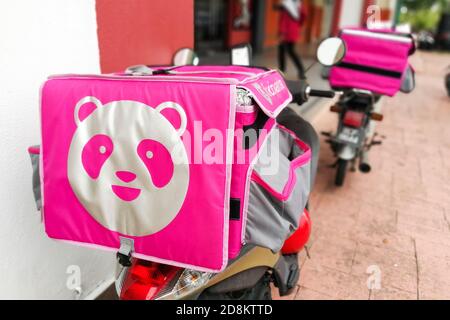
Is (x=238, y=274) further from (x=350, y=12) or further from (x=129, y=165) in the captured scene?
(x=350, y=12)

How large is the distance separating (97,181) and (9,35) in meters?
0.70

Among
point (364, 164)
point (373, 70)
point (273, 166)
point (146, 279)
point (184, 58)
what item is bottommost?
point (364, 164)

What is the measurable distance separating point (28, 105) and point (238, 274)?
104 centimetres

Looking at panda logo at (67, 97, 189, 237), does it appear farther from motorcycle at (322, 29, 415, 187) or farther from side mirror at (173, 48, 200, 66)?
motorcycle at (322, 29, 415, 187)

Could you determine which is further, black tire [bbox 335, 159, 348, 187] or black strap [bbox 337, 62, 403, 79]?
black tire [bbox 335, 159, 348, 187]

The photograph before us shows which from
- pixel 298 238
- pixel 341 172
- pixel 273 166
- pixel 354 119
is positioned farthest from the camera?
pixel 341 172

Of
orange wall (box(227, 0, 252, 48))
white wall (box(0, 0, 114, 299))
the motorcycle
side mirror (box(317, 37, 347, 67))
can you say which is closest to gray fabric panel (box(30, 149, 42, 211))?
white wall (box(0, 0, 114, 299))

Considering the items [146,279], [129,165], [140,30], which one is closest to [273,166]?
[129,165]

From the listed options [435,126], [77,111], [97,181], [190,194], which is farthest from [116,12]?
[435,126]

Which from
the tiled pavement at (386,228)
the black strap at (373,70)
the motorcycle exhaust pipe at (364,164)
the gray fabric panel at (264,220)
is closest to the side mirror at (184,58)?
the gray fabric panel at (264,220)

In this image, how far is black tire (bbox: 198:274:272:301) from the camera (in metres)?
1.41

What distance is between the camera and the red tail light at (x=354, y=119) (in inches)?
119

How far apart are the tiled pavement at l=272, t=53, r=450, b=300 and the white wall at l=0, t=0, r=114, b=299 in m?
1.28

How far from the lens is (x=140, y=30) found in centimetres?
192
